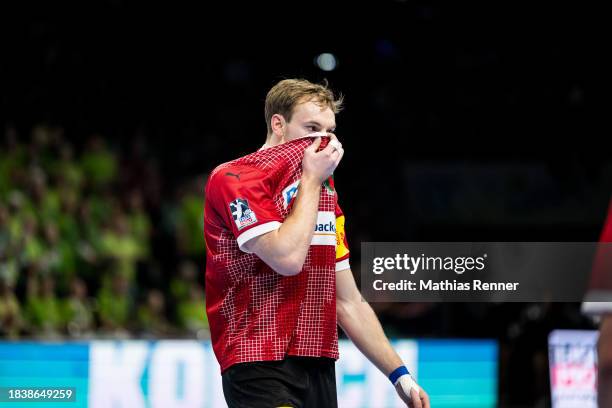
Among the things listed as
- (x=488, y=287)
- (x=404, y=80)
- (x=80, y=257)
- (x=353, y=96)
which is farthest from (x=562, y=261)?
(x=404, y=80)

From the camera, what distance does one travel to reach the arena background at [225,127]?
8.44 meters

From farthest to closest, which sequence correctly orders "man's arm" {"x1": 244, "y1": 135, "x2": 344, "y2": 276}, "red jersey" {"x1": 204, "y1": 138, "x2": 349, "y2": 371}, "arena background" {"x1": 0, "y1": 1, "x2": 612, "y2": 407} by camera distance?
1. "arena background" {"x1": 0, "y1": 1, "x2": 612, "y2": 407}
2. "red jersey" {"x1": 204, "y1": 138, "x2": 349, "y2": 371}
3. "man's arm" {"x1": 244, "y1": 135, "x2": 344, "y2": 276}

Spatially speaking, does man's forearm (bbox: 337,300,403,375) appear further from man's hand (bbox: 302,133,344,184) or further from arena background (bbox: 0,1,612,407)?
arena background (bbox: 0,1,612,407)

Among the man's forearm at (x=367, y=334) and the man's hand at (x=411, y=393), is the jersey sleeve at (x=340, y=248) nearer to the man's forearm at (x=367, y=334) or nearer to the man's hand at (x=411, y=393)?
the man's forearm at (x=367, y=334)

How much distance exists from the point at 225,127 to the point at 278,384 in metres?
6.49

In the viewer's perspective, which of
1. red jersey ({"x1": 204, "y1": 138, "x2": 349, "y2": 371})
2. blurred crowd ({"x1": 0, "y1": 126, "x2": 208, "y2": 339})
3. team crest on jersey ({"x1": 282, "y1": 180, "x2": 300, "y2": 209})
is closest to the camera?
red jersey ({"x1": 204, "y1": 138, "x2": 349, "y2": 371})

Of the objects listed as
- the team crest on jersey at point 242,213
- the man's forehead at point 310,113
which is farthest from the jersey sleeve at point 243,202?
the man's forehead at point 310,113

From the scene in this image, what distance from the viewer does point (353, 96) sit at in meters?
8.66

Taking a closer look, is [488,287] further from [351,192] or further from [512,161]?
[512,161]

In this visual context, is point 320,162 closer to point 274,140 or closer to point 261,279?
point 274,140

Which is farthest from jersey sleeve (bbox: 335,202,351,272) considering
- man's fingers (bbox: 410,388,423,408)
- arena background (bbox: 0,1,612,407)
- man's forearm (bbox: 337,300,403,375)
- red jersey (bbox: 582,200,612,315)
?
arena background (bbox: 0,1,612,407)

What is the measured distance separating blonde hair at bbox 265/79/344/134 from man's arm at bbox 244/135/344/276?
0.22 m

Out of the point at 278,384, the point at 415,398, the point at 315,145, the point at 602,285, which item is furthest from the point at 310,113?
the point at 602,285

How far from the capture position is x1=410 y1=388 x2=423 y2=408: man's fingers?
309 centimetres
